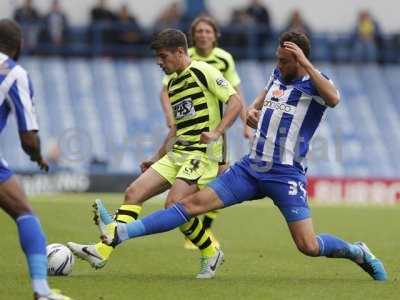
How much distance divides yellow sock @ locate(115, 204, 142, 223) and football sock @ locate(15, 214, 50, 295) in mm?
2339

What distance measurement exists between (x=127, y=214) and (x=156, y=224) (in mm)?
718

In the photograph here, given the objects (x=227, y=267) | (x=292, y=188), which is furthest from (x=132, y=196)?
(x=292, y=188)

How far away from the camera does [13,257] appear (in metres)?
11.7

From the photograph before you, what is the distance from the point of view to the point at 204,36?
13.6 m

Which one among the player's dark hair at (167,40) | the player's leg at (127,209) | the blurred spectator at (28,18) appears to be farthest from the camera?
the blurred spectator at (28,18)

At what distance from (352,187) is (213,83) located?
15.4 meters

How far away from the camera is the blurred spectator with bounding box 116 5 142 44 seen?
28.1m

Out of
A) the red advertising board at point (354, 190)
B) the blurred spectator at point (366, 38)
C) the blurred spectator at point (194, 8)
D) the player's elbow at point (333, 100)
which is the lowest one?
the red advertising board at point (354, 190)

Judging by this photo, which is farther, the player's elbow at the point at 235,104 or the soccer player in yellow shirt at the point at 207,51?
the soccer player in yellow shirt at the point at 207,51

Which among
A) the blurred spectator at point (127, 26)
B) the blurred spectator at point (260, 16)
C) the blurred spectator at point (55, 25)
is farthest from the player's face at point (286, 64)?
the blurred spectator at point (260, 16)

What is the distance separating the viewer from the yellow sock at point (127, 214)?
10.5 m

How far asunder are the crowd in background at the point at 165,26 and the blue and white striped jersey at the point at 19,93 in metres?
19.4

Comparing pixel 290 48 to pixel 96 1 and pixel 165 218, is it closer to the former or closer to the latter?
pixel 165 218

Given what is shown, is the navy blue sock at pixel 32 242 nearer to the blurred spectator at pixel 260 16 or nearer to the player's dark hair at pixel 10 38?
the player's dark hair at pixel 10 38
